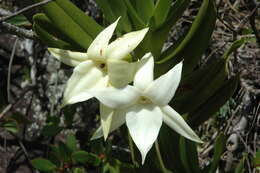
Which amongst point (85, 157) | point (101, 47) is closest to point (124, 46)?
point (101, 47)

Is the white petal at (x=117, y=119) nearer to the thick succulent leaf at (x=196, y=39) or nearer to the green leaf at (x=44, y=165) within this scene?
the thick succulent leaf at (x=196, y=39)

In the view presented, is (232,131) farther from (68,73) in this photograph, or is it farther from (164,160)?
(68,73)

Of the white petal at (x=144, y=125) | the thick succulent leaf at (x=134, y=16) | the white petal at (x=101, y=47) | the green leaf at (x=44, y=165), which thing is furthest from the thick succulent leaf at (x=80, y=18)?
the green leaf at (x=44, y=165)

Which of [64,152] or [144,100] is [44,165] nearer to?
[64,152]

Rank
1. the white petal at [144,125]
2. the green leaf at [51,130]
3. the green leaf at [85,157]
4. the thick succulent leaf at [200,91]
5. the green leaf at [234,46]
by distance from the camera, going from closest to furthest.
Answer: the white petal at [144,125]
the green leaf at [234,46]
the thick succulent leaf at [200,91]
the green leaf at [85,157]
the green leaf at [51,130]

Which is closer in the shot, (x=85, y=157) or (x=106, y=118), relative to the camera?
(x=106, y=118)

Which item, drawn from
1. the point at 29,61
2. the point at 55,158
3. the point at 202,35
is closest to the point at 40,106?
the point at 29,61

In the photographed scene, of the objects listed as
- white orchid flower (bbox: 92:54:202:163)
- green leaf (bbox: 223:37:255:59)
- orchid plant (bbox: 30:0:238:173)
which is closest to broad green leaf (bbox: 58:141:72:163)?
orchid plant (bbox: 30:0:238:173)
